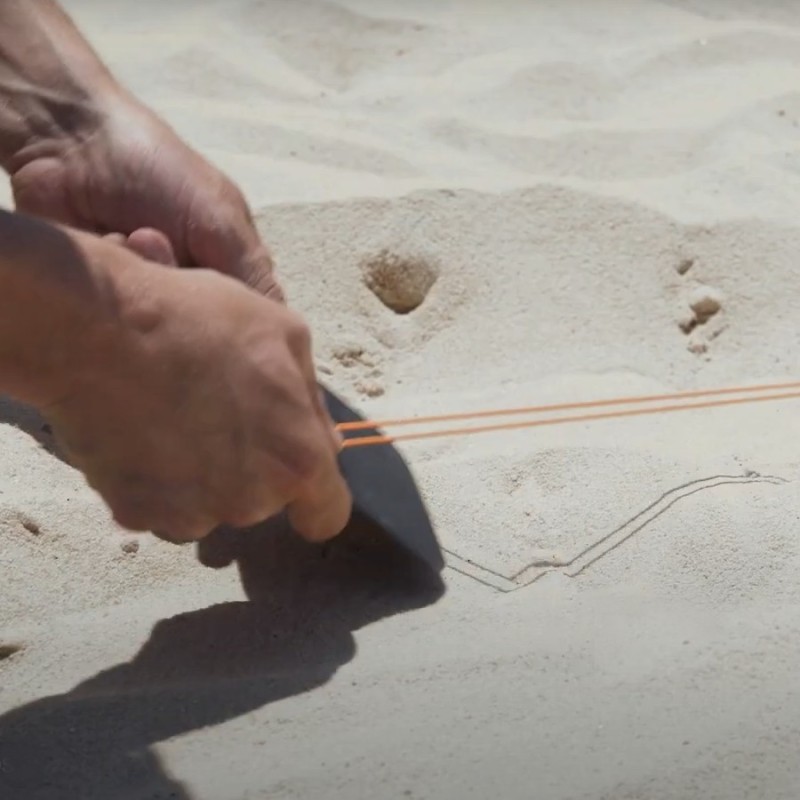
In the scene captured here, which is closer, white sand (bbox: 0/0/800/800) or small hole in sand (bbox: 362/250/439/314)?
white sand (bbox: 0/0/800/800)

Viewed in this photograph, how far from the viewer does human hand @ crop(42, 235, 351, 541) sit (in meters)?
1.00

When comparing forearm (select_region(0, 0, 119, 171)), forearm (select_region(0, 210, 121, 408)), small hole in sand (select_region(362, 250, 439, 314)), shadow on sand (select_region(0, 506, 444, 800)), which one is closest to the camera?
forearm (select_region(0, 210, 121, 408))

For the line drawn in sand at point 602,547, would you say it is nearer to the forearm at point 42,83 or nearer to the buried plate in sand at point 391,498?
the buried plate in sand at point 391,498

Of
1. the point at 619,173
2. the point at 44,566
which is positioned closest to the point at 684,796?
the point at 44,566

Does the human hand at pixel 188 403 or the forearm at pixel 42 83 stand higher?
the forearm at pixel 42 83

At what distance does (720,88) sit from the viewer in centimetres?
221

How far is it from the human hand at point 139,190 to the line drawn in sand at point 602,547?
0.33 metres

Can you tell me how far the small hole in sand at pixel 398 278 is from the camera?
6.03 ft

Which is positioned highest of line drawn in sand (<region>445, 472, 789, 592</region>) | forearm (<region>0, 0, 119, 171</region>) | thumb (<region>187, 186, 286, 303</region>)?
forearm (<region>0, 0, 119, 171</region>)

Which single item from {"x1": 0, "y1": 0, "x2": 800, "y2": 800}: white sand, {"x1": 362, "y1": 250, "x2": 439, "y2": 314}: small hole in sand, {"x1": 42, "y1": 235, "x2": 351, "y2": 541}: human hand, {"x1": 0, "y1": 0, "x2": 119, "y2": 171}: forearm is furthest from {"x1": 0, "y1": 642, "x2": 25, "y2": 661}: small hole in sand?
{"x1": 362, "y1": 250, "x2": 439, "y2": 314}: small hole in sand

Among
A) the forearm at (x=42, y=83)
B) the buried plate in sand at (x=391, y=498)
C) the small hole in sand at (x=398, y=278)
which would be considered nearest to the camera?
the buried plate in sand at (x=391, y=498)

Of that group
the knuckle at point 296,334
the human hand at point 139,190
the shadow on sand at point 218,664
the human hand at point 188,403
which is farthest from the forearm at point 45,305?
the human hand at point 139,190

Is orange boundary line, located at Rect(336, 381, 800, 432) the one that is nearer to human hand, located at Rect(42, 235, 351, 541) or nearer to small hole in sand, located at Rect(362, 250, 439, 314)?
small hole in sand, located at Rect(362, 250, 439, 314)

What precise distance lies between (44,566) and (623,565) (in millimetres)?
546
